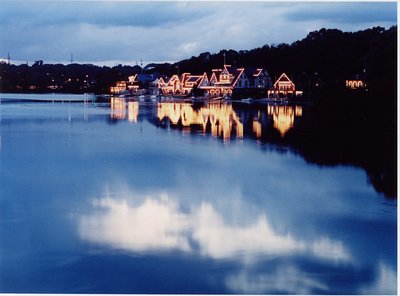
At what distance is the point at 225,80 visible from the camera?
28.7 m

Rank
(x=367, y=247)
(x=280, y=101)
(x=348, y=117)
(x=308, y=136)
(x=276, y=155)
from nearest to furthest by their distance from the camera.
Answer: (x=367, y=247)
(x=276, y=155)
(x=308, y=136)
(x=348, y=117)
(x=280, y=101)

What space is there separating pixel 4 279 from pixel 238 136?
7.01 m

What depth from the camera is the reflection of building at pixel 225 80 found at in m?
27.1

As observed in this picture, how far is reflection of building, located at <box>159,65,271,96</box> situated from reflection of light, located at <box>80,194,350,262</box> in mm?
22711

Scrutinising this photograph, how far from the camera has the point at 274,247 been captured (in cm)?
370

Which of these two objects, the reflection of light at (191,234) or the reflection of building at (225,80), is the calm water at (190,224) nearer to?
the reflection of light at (191,234)

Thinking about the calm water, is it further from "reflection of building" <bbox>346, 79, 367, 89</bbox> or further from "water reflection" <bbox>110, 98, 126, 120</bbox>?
"water reflection" <bbox>110, 98, 126, 120</bbox>

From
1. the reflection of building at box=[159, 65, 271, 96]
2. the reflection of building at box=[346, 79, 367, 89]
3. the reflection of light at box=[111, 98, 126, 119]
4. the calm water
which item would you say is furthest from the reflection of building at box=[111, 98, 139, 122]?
the reflection of building at box=[159, 65, 271, 96]

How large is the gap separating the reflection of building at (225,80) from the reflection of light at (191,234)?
22711 millimetres

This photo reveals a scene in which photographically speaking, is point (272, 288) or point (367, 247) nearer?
point (272, 288)

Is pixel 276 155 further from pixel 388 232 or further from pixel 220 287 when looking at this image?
A: pixel 220 287

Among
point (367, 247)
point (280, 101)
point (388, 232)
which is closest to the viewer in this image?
point (367, 247)

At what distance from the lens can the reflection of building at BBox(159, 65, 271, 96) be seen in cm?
2709

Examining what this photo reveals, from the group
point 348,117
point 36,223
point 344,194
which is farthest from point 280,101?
point 36,223
